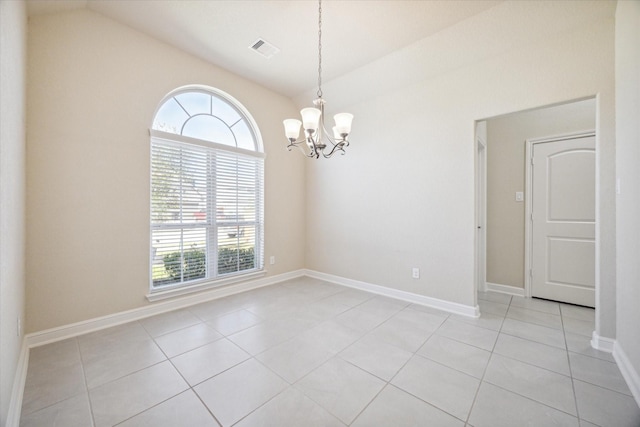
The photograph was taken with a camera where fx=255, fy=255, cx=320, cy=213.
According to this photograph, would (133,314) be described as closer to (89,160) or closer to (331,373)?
(89,160)

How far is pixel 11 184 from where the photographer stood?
1.58 metres

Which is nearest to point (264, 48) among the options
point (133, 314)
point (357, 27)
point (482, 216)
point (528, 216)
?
point (357, 27)

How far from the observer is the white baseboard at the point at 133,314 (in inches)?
87.4

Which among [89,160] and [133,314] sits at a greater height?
[89,160]

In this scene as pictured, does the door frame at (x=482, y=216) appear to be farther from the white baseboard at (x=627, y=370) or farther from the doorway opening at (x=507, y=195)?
the white baseboard at (x=627, y=370)

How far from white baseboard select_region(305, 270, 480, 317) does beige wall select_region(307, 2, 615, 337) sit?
0.23ft

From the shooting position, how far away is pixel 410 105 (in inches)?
131

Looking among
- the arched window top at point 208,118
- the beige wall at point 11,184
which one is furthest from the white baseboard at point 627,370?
the arched window top at point 208,118

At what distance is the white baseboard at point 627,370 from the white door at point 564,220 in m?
1.33

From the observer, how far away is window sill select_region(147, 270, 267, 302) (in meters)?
2.86

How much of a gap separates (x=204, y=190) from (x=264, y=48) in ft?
6.13

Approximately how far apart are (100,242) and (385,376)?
9.37 ft

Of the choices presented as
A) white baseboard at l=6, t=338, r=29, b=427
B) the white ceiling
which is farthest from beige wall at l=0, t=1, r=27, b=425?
the white ceiling

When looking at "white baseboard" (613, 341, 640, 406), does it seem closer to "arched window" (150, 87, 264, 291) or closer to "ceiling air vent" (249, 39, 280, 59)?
"arched window" (150, 87, 264, 291)
